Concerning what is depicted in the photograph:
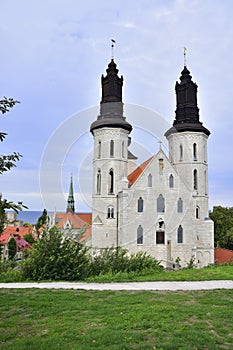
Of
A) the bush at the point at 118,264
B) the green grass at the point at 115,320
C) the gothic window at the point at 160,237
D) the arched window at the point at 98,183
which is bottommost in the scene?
the green grass at the point at 115,320

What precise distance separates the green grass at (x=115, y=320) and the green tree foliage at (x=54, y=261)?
122 inches

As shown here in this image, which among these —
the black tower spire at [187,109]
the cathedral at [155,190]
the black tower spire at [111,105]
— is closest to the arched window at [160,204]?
the cathedral at [155,190]

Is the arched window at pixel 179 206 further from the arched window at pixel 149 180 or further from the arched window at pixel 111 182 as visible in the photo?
the arched window at pixel 111 182

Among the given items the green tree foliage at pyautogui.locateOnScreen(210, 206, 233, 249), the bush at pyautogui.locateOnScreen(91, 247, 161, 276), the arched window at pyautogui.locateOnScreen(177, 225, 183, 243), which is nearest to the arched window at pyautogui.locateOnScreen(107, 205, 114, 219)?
the arched window at pyautogui.locateOnScreen(177, 225, 183, 243)

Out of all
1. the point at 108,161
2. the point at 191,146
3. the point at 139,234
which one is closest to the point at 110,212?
the point at 139,234

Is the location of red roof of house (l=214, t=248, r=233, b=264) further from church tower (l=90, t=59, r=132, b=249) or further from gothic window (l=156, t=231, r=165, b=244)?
church tower (l=90, t=59, r=132, b=249)

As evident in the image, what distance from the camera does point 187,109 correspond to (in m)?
34.2

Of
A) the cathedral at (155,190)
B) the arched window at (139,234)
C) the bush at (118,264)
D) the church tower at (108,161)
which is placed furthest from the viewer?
the church tower at (108,161)

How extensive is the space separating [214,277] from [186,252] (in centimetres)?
1727

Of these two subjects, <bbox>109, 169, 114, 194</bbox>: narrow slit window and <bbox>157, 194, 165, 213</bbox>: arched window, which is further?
<bbox>109, 169, 114, 194</bbox>: narrow slit window

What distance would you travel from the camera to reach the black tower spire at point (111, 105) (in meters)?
31.9

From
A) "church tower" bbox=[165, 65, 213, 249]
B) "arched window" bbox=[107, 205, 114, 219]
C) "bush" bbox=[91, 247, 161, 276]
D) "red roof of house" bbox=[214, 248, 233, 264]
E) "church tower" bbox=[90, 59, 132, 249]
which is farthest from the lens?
"church tower" bbox=[165, 65, 213, 249]

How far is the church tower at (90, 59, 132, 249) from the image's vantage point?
101 feet

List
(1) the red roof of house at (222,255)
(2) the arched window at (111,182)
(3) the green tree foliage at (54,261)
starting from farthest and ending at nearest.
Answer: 1. (1) the red roof of house at (222,255)
2. (2) the arched window at (111,182)
3. (3) the green tree foliage at (54,261)
